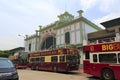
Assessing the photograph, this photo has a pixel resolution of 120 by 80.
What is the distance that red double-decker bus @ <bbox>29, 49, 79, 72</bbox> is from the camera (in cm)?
2236

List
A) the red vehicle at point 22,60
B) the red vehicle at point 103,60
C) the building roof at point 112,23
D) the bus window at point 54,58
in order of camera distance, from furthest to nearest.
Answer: the red vehicle at point 22,60 → the building roof at point 112,23 → the bus window at point 54,58 → the red vehicle at point 103,60

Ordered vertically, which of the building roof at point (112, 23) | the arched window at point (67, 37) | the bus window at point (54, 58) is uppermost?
the building roof at point (112, 23)

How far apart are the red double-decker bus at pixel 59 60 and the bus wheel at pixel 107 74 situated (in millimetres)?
7520

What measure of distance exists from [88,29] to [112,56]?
20497mm

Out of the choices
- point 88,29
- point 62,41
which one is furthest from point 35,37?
point 88,29

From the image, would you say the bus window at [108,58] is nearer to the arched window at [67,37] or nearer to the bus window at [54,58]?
the bus window at [54,58]

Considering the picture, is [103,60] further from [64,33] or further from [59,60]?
[64,33]

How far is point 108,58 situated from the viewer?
1465cm

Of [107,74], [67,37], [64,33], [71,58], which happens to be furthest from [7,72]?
[64,33]

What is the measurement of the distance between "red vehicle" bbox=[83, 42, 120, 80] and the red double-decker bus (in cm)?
560

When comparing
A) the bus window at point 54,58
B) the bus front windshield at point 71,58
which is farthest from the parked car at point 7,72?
the bus window at point 54,58

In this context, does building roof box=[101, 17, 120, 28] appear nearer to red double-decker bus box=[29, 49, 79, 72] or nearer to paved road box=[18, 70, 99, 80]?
red double-decker bus box=[29, 49, 79, 72]

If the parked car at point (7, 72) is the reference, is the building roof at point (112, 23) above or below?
above

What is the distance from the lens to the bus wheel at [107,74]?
14166 millimetres
